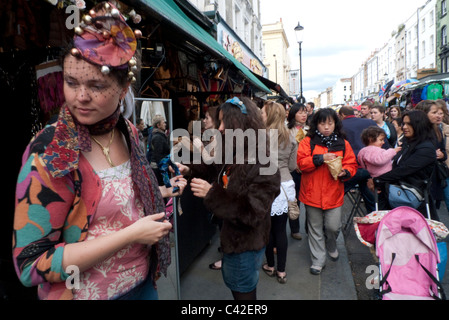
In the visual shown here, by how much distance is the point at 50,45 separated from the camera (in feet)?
6.32

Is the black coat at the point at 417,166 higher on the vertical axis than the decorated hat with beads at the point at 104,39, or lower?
lower

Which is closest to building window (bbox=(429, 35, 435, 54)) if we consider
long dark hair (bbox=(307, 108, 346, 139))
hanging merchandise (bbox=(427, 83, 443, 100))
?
hanging merchandise (bbox=(427, 83, 443, 100))

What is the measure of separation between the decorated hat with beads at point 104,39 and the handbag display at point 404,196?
3.45 meters

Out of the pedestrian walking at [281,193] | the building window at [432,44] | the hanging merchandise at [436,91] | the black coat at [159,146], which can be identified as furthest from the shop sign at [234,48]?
the building window at [432,44]

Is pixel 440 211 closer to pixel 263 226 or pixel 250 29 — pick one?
pixel 263 226

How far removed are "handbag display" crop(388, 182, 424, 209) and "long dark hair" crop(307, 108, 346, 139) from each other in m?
0.88

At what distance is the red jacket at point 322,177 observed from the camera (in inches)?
141

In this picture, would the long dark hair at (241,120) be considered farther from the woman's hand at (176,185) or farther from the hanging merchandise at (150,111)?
the hanging merchandise at (150,111)

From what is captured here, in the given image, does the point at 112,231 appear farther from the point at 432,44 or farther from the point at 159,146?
the point at 432,44

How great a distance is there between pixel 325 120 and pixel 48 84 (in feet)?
9.74

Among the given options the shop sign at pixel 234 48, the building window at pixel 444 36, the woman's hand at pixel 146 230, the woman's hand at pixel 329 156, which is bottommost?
the woman's hand at pixel 146 230

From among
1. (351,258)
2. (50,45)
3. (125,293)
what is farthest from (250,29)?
(125,293)

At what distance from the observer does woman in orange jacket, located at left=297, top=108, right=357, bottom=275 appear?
3.57m

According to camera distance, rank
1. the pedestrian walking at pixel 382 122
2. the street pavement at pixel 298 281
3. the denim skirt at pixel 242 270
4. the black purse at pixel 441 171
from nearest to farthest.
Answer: the denim skirt at pixel 242 270 < the street pavement at pixel 298 281 < the black purse at pixel 441 171 < the pedestrian walking at pixel 382 122
